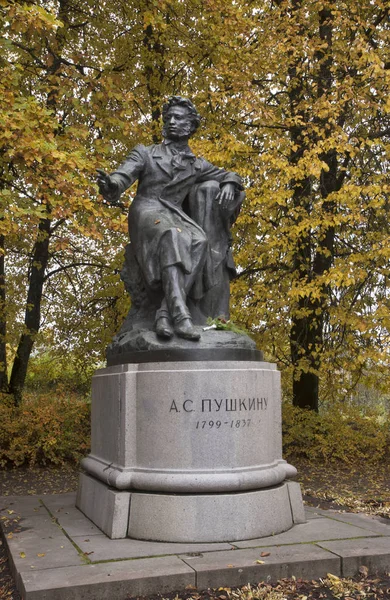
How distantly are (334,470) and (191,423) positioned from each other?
5864 millimetres

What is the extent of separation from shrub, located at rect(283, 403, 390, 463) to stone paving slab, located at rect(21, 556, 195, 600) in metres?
6.72

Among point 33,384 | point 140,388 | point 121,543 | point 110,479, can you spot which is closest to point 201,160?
point 140,388

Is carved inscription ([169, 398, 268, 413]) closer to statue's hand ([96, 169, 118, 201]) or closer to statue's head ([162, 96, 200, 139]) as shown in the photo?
statue's hand ([96, 169, 118, 201])

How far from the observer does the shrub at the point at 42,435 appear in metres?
10.4

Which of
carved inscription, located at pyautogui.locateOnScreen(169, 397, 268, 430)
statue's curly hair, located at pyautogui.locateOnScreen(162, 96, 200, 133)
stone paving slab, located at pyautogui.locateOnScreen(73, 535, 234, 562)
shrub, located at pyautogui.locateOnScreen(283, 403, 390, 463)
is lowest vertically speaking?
stone paving slab, located at pyautogui.locateOnScreen(73, 535, 234, 562)

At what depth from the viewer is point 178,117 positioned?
6.43m

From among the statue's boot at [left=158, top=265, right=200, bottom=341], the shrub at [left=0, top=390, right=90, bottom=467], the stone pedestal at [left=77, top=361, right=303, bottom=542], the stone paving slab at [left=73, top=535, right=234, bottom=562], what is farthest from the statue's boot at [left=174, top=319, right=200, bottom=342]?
the shrub at [left=0, top=390, right=90, bottom=467]

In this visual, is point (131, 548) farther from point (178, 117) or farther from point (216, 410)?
point (178, 117)

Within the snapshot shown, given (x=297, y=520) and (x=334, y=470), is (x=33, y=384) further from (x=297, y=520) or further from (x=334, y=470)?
(x=297, y=520)

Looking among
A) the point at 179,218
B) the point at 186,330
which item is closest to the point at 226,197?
the point at 179,218

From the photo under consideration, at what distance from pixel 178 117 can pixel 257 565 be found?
157 inches

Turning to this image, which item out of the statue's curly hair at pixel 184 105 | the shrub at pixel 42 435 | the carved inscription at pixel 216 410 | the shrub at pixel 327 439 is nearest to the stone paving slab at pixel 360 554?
the carved inscription at pixel 216 410

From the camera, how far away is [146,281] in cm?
611

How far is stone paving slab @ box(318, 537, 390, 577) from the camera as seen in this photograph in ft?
→ 15.2
